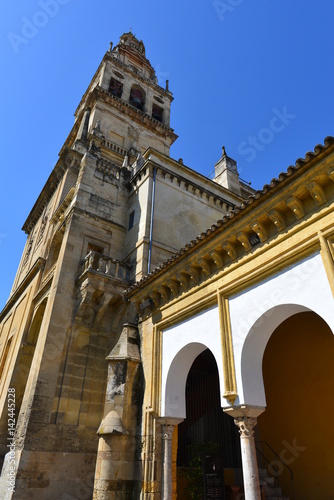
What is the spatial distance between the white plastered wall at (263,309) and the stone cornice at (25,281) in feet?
35.6

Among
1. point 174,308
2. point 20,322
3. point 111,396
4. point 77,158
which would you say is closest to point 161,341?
point 174,308

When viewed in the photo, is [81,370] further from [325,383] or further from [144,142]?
[144,142]

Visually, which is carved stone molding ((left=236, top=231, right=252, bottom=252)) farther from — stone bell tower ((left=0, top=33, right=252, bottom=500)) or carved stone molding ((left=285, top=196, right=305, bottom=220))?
stone bell tower ((left=0, top=33, right=252, bottom=500))

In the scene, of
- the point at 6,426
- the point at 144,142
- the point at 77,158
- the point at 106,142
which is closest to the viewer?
the point at 6,426

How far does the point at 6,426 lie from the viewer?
39.4 feet

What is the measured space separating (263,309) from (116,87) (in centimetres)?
2658

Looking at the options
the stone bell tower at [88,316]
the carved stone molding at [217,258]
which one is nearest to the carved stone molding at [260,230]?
the carved stone molding at [217,258]

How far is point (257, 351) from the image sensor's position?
23.5 ft

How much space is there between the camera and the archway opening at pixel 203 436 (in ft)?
29.0

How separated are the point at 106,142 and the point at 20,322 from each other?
12.6 meters

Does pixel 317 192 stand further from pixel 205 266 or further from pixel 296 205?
pixel 205 266

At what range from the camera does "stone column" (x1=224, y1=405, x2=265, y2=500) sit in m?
6.12

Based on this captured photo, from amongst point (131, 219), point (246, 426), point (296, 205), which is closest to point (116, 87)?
point (131, 219)

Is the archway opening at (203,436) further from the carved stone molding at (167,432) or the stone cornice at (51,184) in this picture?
the stone cornice at (51,184)
